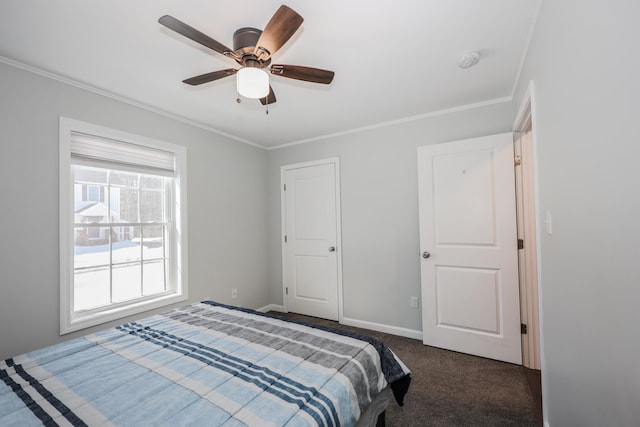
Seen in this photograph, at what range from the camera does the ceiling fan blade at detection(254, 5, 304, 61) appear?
1200 mm

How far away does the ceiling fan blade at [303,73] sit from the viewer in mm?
1613

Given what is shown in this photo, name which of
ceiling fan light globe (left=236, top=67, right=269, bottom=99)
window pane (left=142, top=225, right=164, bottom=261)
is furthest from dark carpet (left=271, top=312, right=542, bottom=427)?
window pane (left=142, top=225, right=164, bottom=261)

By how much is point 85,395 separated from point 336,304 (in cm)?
271

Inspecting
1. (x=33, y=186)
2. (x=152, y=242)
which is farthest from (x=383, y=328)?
(x=33, y=186)

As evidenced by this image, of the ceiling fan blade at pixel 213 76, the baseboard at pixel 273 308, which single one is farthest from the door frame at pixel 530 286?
the baseboard at pixel 273 308

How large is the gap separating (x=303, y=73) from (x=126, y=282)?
250cm

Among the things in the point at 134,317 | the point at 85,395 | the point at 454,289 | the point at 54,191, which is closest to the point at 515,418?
the point at 454,289

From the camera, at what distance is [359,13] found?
1.52 meters

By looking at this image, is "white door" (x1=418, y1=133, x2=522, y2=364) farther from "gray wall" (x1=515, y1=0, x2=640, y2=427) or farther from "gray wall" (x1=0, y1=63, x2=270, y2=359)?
"gray wall" (x1=0, y1=63, x2=270, y2=359)

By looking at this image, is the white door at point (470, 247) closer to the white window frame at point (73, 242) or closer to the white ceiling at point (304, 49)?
the white ceiling at point (304, 49)

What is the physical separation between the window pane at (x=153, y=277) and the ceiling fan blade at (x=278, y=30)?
2377 mm

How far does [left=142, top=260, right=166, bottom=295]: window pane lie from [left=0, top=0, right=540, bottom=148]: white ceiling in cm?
162

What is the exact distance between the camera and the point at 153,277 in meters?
2.81

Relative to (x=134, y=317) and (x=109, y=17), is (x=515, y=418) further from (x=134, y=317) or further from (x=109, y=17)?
(x=109, y=17)
